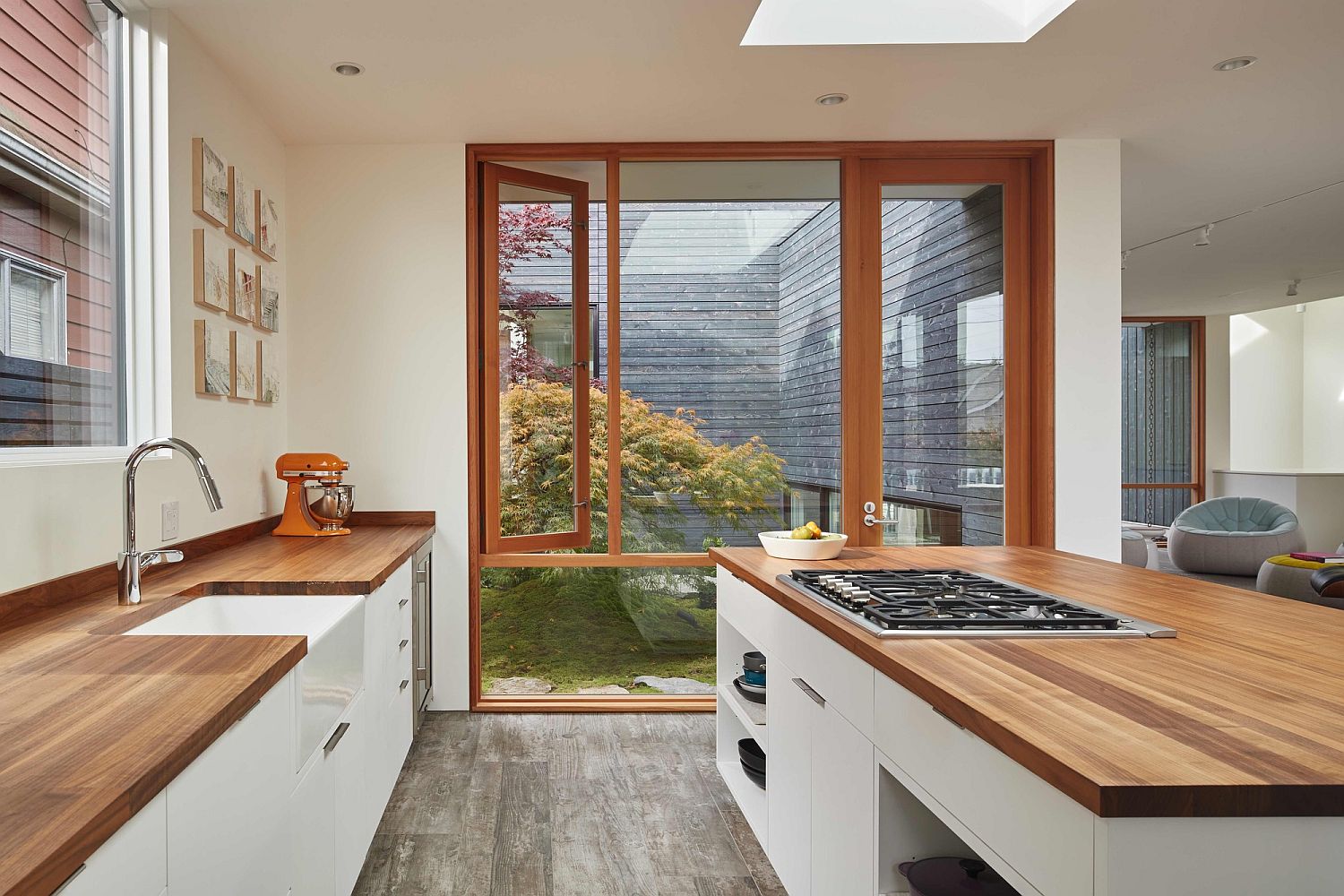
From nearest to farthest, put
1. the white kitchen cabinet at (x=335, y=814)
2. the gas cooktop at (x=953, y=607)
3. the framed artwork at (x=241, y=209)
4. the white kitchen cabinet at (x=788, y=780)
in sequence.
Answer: the gas cooktop at (x=953, y=607) < the white kitchen cabinet at (x=335, y=814) < the white kitchen cabinet at (x=788, y=780) < the framed artwork at (x=241, y=209)

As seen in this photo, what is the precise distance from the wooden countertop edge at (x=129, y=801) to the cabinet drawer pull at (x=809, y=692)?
1.07m

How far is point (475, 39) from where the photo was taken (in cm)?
272

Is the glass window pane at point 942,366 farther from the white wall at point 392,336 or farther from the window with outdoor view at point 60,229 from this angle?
the window with outdoor view at point 60,229

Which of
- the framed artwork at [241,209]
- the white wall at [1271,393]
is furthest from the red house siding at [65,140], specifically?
the white wall at [1271,393]

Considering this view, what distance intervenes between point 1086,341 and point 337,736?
11.2 feet

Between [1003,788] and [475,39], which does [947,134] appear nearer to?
[475,39]

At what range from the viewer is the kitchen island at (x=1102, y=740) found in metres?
0.83

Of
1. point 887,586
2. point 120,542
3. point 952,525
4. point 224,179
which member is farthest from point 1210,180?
point 120,542

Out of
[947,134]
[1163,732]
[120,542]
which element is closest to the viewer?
[1163,732]

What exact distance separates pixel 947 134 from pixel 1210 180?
1677 mm

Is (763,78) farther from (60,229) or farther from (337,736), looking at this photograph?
(337,736)

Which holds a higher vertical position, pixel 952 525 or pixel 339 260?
pixel 339 260

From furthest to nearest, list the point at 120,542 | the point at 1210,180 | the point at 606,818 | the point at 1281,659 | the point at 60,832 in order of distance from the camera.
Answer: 1. the point at 1210,180
2. the point at 606,818
3. the point at 120,542
4. the point at 1281,659
5. the point at 60,832

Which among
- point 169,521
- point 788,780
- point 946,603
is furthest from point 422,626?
point 946,603
